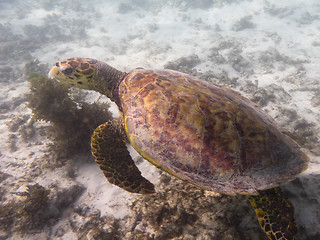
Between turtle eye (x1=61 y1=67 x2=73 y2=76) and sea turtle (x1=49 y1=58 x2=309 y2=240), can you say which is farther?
turtle eye (x1=61 y1=67 x2=73 y2=76)

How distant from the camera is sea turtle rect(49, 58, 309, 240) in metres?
1.82

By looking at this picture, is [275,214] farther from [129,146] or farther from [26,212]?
[26,212]

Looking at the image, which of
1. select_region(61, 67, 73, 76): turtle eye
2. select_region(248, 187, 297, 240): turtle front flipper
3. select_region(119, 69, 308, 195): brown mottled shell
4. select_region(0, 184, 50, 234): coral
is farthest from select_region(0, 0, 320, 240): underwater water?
select_region(61, 67, 73, 76): turtle eye

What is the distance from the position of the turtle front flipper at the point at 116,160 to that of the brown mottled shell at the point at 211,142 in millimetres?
506

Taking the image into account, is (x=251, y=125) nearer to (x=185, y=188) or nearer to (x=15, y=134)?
(x=185, y=188)

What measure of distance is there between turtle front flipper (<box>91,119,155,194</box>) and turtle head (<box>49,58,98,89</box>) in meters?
1.13

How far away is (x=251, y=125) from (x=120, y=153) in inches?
75.6

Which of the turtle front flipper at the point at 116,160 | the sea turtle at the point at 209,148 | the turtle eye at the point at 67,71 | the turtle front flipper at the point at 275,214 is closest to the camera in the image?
the turtle front flipper at the point at 275,214

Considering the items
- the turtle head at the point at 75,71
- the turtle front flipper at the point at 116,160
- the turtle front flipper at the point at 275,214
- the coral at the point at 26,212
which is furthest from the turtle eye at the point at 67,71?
the turtle front flipper at the point at 275,214

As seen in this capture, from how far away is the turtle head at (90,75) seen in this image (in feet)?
10.1

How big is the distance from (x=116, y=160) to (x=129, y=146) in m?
1.33

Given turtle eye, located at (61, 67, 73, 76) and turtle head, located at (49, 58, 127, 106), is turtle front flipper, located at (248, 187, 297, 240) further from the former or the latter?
turtle eye, located at (61, 67, 73, 76)

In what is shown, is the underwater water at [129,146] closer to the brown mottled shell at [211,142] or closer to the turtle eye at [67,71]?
the brown mottled shell at [211,142]

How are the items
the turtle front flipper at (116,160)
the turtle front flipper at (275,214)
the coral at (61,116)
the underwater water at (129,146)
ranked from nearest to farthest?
1. the turtle front flipper at (275,214)
2. the underwater water at (129,146)
3. the turtle front flipper at (116,160)
4. the coral at (61,116)
